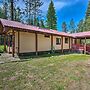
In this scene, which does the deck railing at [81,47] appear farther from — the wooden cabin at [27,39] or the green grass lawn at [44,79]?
the green grass lawn at [44,79]

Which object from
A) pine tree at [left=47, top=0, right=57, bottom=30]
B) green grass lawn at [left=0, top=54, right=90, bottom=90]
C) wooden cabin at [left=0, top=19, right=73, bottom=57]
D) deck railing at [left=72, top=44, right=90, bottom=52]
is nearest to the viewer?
green grass lawn at [left=0, top=54, right=90, bottom=90]

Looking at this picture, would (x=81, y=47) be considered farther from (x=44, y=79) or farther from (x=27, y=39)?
(x=44, y=79)

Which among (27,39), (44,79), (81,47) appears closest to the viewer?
(44,79)

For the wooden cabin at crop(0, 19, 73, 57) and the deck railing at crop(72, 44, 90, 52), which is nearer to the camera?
the wooden cabin at crop(0, 19, 73, 57)

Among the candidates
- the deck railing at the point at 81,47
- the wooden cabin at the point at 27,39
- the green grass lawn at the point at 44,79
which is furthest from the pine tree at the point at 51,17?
the green grass lawn at the point at 44,79

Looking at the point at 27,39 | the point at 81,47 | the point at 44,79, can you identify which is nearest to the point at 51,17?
the point at 81,47

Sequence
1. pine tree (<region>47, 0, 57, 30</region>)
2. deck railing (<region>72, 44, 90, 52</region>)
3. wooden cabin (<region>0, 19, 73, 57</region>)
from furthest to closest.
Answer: pine tree (<region>47, 0, 57, 30</region>), deck railing (<region>72, 44, 90, 52</region>), wooden cabin (<region>0, 19, 73, 57</region>)

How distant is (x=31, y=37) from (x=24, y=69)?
27.8 ft

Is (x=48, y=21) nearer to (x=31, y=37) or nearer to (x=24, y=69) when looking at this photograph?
(x=31, y=37)

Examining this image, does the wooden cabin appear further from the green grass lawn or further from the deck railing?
the green grass lawn

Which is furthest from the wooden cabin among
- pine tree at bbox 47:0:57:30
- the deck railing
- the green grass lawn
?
pine tree at bbox 47:0:57:30

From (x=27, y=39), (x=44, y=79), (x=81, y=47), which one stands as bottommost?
(x=44, y=79)

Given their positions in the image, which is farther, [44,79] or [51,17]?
[51,17]

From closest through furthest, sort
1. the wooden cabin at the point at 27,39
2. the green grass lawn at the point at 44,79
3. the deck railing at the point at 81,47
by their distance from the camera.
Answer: the green grass lawn at the point at 44,79, the wooden cabin at the point at 27,39, the deck railing at the point at 81,47
